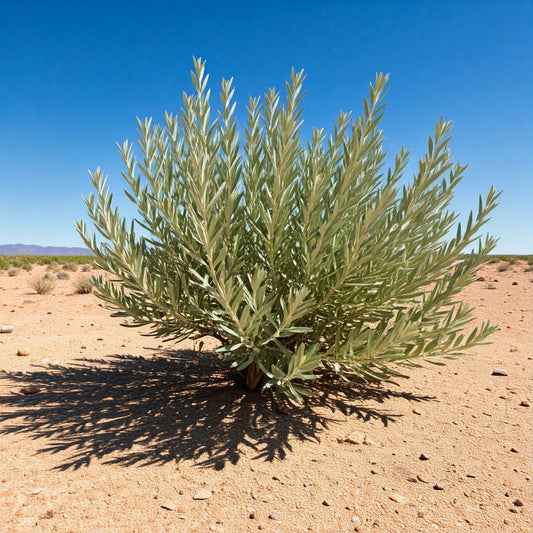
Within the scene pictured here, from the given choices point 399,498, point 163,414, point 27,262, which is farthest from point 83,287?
point 27,262

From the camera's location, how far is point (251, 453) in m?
3.01

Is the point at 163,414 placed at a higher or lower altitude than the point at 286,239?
lower

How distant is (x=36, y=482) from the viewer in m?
2.63

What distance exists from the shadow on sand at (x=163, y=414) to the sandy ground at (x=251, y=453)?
2 cm

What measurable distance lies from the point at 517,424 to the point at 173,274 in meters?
3.13

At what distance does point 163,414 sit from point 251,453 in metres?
0.96

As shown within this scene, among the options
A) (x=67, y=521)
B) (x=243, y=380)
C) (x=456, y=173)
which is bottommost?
(x=67, y=521)

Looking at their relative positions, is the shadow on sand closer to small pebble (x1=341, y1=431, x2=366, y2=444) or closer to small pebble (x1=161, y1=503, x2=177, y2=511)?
small pebble (x1=341, y1=431, x2=366, y2=444)

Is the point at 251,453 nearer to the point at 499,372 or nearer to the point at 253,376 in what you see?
the point at 253,376

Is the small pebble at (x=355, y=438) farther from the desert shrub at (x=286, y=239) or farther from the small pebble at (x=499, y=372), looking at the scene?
the small pebble at (x=499, y=372)

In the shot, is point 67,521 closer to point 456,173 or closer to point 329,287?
point 329,287

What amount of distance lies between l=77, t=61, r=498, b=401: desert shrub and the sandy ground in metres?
0.53

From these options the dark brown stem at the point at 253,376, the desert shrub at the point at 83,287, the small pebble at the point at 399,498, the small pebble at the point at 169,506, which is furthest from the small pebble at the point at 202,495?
the desert shrub at the point at 83,287

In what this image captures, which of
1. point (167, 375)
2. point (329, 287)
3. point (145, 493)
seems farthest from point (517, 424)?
point (167, 375)
